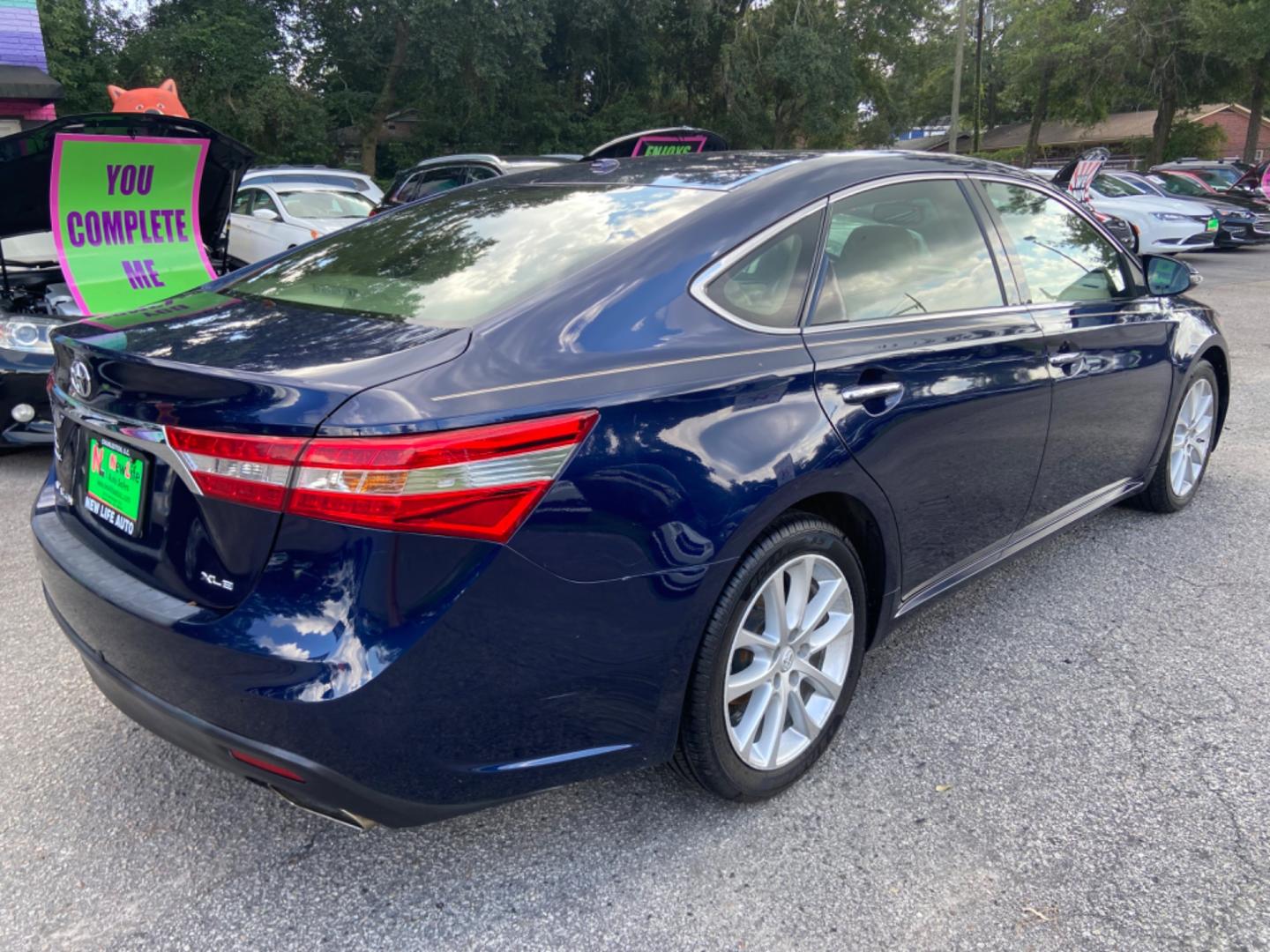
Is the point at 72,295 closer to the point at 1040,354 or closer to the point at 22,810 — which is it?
the point at 22,810

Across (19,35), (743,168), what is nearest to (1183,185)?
(743,168)

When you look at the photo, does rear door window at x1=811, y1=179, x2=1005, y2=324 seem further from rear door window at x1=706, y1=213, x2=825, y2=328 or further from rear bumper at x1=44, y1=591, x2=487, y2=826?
rear bumper at x1=44, y1=591, x2=487, y2=826

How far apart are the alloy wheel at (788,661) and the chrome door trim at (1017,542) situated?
13.9 inches

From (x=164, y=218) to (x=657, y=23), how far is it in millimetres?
28529

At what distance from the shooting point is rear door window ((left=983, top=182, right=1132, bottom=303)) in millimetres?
3271

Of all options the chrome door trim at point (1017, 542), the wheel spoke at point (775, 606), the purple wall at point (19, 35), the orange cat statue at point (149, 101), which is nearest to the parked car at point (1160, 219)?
the orange cat statue at point (149, 101)

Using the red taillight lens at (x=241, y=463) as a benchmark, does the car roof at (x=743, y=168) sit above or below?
above

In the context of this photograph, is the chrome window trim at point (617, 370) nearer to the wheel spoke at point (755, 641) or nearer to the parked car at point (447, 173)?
the wheel spoke at point (755, 641)

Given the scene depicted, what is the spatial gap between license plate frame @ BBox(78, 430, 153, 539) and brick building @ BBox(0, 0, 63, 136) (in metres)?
18.2

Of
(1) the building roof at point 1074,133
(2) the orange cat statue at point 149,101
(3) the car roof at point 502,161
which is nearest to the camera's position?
(2) the orange cat statue at point 149,101

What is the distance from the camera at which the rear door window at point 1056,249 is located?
3.27m

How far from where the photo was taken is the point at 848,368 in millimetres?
2441

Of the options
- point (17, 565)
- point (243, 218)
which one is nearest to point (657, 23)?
point (243, 218)

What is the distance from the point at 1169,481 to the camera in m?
4.38
